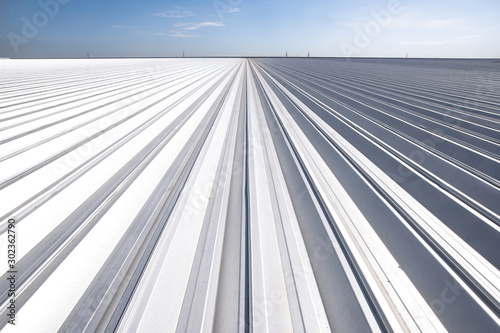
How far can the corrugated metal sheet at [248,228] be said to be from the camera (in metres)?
1.02

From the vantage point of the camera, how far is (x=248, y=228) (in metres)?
Result: 1.49

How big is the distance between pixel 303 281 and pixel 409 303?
447 millimetres

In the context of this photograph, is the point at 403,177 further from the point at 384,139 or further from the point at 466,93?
the point at 466,93

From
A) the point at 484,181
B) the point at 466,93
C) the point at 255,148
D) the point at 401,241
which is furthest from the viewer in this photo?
the point at 466,93

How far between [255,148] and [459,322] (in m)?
2.01

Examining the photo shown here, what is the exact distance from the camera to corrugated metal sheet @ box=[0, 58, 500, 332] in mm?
1022

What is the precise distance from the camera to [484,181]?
1.88 metres

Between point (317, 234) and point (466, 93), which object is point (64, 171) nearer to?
point (317, 234)

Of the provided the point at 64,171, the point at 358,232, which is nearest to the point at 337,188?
the point at 358,232

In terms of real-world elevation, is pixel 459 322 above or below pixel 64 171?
below

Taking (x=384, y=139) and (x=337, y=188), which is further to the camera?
(x=384, y=139)

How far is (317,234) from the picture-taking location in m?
1.45

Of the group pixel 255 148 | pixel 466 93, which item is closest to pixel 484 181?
pixel 255 148

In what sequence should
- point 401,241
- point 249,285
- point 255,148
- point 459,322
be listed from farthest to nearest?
point 255,148, point 401,241, point 249,285, point 459,322
